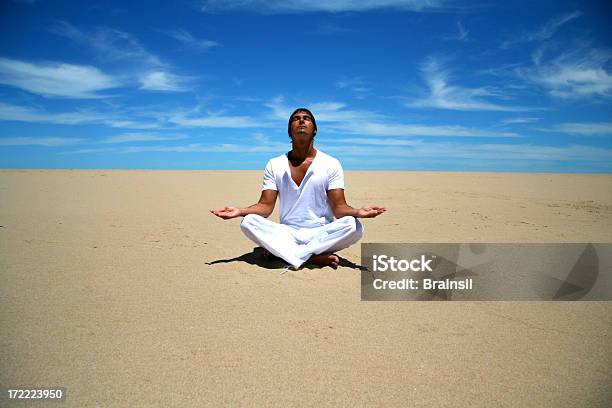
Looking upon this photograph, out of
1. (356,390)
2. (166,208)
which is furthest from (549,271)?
(166,208)

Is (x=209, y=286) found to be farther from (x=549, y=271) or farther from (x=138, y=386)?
(x=549, y=271)

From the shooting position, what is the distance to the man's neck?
3.95 m

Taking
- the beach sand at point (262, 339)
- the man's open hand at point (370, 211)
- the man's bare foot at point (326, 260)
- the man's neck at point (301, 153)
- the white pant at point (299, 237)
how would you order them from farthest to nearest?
the man's neck at point (301, 153), the man's bare foot at point (326, 260), the white pant at point (299, 237), the man's open hand at point (370, 211), the beach sand at point (262, 339)

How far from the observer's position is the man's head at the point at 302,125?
3853 mm

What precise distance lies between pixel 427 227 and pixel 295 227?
3.22 metres

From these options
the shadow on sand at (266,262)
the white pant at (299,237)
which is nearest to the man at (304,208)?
the white pant at (299,237)

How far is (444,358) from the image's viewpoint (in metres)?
2.02

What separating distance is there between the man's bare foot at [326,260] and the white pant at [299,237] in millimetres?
53

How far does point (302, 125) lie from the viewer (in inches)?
152

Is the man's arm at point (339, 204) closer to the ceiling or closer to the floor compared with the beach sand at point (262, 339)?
closer to the ceiling

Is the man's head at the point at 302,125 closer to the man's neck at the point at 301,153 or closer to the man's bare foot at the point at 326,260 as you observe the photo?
the man's neck at the point at 301,153

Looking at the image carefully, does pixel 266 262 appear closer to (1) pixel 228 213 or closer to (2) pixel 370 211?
(1) pixel 228 213

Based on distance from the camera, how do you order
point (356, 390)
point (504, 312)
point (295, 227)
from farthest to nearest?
point (295, 227) → point (504, 312) → point (356, 390)

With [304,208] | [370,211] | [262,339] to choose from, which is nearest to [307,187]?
[304,208]
